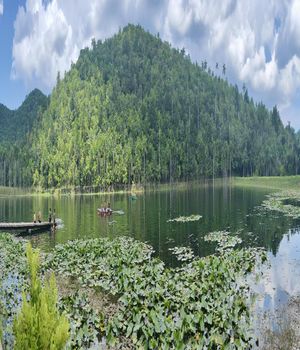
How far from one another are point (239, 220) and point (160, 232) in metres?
18.4

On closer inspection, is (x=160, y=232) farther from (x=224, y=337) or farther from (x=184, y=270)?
(x=224, y=337)

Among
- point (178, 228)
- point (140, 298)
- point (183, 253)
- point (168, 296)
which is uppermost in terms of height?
→ point (168, 296)

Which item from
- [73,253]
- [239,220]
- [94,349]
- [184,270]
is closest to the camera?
[94,349]

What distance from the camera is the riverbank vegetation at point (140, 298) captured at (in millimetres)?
21438

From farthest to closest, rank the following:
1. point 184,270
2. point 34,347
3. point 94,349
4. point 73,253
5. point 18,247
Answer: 1. point 18,247
2. point 73,253
3. point 184,270
4. point 94,349
5. point 34,347

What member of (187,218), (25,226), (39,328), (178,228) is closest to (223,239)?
(178,228)

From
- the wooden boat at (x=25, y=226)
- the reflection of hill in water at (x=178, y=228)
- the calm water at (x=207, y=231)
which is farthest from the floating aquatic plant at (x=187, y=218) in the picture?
the wooden boat at (x=25, y=226)

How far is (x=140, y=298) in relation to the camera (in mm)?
27953

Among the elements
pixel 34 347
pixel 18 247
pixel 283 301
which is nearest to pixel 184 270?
pixel 283 301

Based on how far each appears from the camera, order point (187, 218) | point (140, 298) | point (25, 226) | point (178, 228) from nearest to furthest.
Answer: point (140, 298), point (178, 228), point (25, 226), point (187, 218)

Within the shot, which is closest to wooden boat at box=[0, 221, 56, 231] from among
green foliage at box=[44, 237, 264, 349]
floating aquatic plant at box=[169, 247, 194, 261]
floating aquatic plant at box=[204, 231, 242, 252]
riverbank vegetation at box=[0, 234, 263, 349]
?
riverbank vegetation at box=[0, 234, 263, 349]

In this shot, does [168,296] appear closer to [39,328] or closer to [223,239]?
[39,328]

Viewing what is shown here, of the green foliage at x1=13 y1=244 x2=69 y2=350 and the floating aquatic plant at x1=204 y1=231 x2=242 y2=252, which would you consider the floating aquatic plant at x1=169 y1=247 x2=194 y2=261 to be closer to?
the floating aquatic plant at x1=204 y1=231 x2=242 y2=252

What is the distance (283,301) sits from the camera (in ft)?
99.6
